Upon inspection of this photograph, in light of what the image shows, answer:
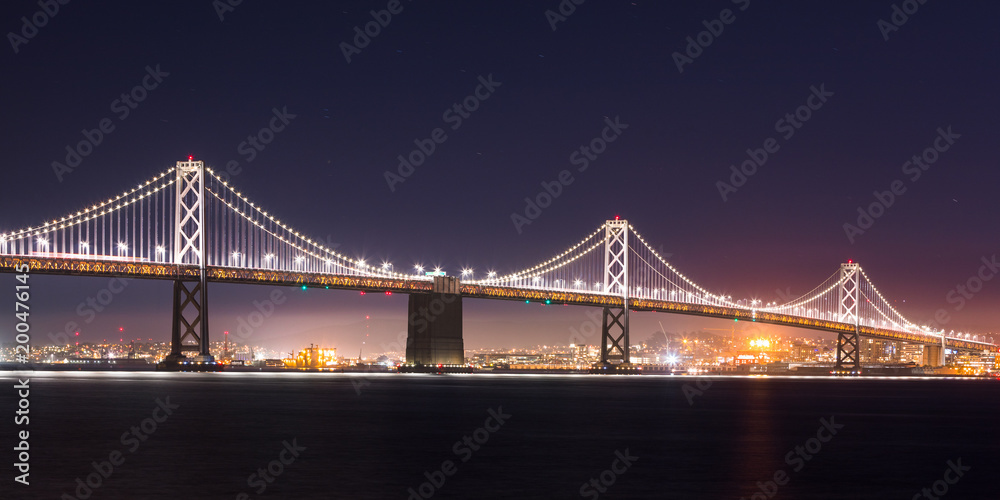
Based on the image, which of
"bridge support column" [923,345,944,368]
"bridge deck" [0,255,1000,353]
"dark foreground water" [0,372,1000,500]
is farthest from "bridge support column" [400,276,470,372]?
"bridge support column" [923,345,944,368]

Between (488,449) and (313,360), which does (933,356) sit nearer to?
(313,360)

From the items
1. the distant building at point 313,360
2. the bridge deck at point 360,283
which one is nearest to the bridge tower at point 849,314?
the bridge deck at point 360,283

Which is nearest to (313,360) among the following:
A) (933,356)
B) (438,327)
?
(438,327)

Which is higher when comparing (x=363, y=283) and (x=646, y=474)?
(x=363, y=283)

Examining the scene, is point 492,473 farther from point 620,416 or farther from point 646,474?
point 620,416

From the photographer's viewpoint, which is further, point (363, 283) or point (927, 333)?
point (927, 333)

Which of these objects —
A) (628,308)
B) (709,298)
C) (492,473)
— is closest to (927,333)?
(709,298)
